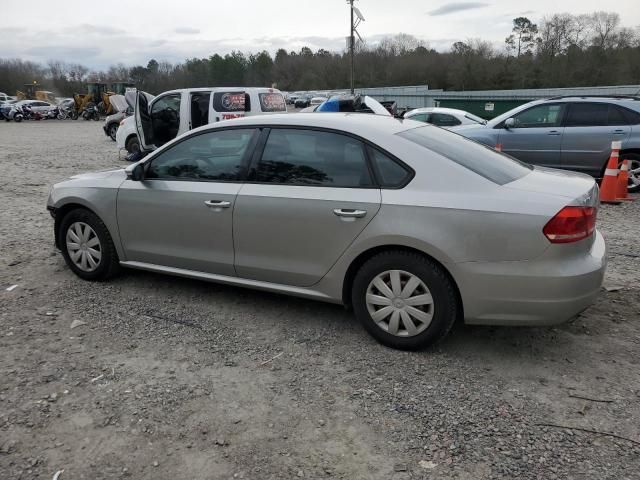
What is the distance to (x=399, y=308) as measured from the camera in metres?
3.49

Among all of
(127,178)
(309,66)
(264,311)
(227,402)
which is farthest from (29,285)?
(309,66)

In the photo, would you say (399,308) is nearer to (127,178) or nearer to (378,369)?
(378,369)

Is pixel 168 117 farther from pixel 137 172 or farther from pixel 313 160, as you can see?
pixel 313 160

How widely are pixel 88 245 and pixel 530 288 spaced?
371cm

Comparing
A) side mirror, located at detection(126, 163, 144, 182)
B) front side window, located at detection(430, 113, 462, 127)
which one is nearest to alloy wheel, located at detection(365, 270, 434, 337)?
side mirror, located at detection(126, 163, 144, 182)

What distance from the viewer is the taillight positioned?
312cm

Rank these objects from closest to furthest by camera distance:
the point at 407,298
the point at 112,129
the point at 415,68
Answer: the point at 407,298 < the point at 112,129 < the point at 415,68

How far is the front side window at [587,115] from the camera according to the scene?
29.7 ft

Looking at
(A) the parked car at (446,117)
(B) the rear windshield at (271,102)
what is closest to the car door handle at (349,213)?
(B) the rear windshield at (271,102)

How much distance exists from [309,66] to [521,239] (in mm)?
97843

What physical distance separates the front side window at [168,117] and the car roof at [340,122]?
28.2 ft

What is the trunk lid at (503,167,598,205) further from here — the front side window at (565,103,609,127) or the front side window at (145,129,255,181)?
the front side window at (565,103,609,127)

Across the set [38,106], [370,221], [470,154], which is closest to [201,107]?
[470,154]

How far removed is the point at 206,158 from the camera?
14.1 feet
